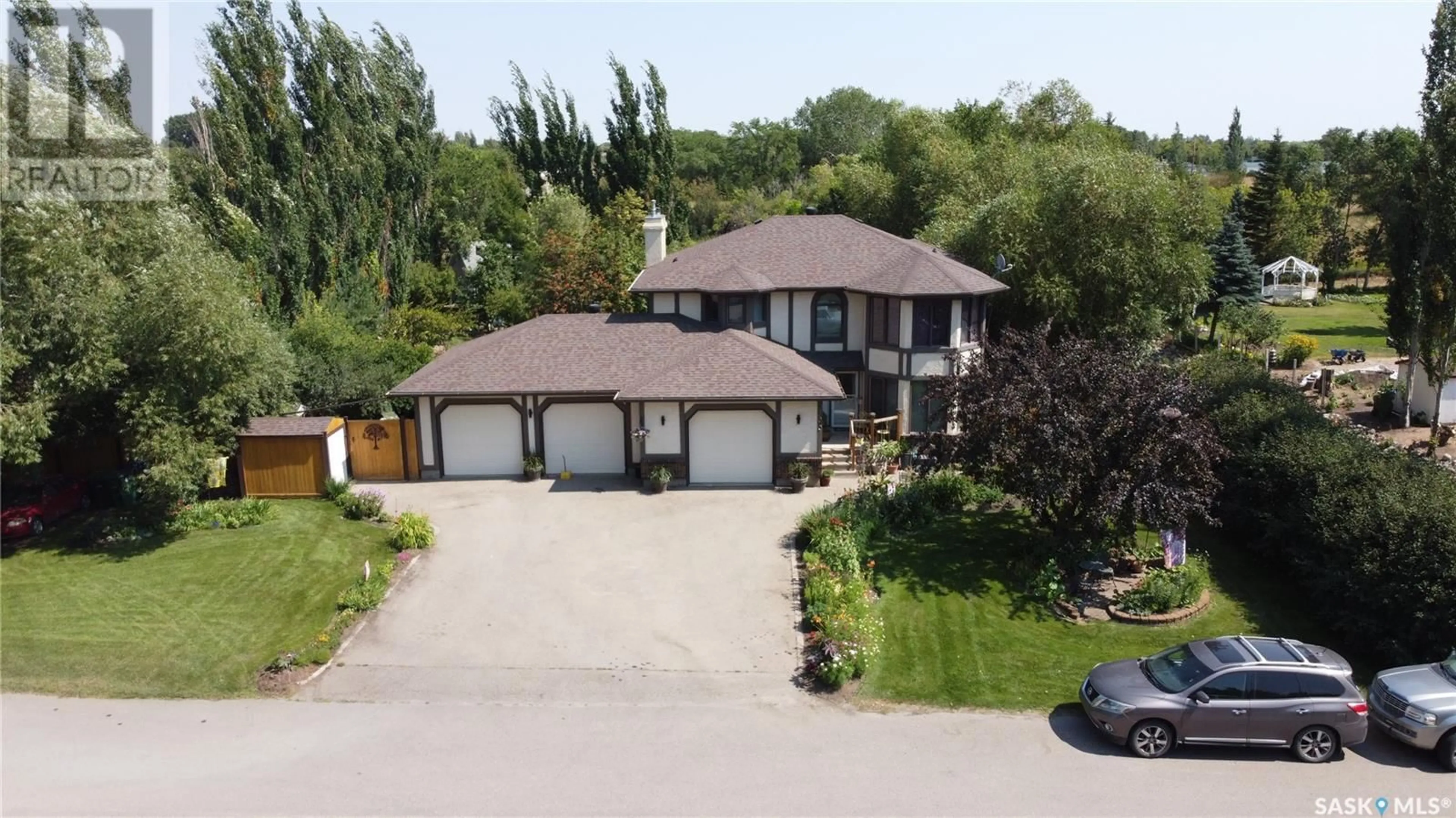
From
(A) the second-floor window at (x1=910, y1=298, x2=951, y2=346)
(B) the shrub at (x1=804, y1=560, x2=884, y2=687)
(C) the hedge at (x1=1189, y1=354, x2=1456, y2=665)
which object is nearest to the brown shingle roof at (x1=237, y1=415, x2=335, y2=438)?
(B) the shrub at (x1=804, y1=560, x2=884, y2=687)

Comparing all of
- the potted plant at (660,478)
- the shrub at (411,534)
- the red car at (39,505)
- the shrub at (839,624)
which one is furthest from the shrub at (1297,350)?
the red car at (39,505)

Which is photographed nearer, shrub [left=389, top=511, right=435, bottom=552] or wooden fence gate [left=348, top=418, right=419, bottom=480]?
shrub [left=389, top=511, right=435, bottom=552]

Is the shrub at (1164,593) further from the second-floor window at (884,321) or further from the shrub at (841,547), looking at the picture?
the second-floor window at (884,321)

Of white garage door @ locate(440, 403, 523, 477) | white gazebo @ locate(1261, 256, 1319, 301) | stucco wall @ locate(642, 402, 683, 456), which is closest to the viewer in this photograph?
stucco wall @ locate(642, 402, 683, 456)

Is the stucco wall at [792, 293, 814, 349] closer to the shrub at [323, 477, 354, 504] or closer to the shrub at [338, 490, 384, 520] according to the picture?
the shrub at [338, 490, 384, 520]

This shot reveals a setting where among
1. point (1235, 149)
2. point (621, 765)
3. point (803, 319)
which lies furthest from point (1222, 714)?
point (1235, 149)

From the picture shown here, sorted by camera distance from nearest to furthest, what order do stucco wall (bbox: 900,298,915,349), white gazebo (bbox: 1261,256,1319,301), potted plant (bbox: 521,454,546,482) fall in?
potted plant (bbox: 521,454,546,482) < stucco wall (bbox: 900,298,915,349) < white gazebo (bbox: 1261,256,1319,301)

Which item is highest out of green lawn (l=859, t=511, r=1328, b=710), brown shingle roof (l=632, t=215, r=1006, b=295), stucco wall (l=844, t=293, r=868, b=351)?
brown shingle roof (l=632, t=215, r=1006, b=295)
